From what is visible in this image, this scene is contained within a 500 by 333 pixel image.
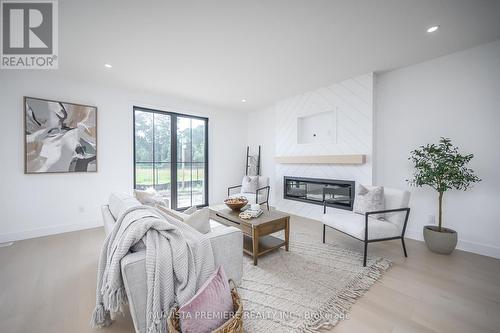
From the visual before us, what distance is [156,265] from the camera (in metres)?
1.22

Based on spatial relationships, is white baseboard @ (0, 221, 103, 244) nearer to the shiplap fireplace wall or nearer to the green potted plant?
the shiplap fireplace wall

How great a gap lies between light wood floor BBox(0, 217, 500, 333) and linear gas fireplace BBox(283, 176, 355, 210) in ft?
3.51

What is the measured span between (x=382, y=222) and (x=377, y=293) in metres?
0.91

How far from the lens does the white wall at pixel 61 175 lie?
297 centimetres

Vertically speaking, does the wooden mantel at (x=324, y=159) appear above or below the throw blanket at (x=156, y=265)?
above

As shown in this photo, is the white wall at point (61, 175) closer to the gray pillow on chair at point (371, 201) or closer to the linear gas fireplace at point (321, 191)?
the linear gas fireplace at point (321, 191)

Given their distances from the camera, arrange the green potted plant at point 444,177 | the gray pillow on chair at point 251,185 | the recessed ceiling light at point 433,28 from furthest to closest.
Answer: the gray pillow on chair at point 251,185
the green potted plant at point 444,177
the recessed ceiling light at point 433,28

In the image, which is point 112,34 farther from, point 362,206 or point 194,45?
point 362,206

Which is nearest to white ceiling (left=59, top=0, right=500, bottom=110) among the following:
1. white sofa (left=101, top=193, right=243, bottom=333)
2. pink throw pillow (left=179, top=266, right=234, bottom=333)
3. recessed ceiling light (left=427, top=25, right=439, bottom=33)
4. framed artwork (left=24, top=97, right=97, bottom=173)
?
recessed ceiling light (left=427, top=25, right=439, bottom=33)

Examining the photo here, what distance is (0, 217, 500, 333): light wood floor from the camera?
1.50 meters

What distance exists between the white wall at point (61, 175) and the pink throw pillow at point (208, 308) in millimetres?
3535

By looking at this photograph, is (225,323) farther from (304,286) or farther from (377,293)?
(377,293)

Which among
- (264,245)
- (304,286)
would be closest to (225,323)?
(304,286)

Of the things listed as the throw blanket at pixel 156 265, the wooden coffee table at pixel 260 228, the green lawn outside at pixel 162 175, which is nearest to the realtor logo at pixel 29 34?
the green lawn outside at pixel 162 175
